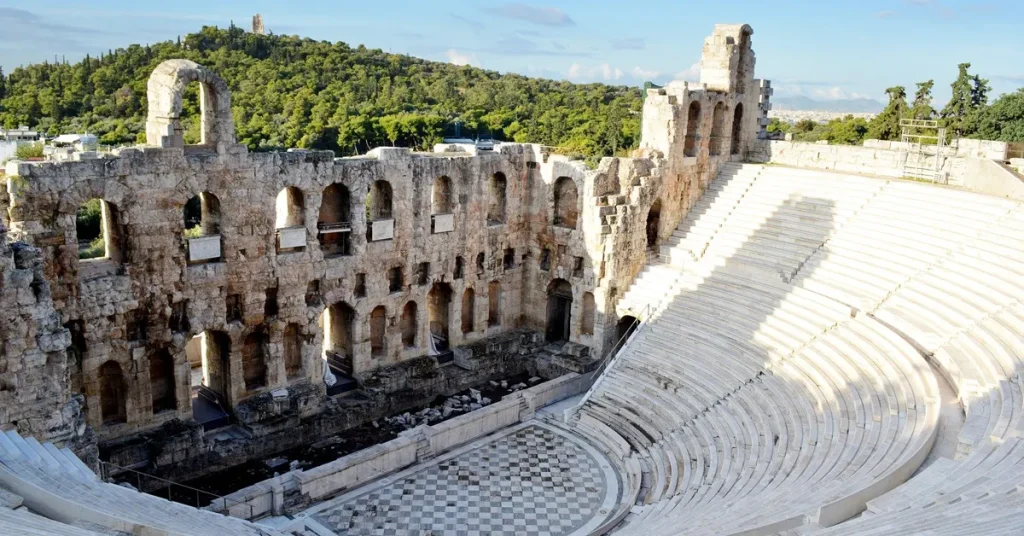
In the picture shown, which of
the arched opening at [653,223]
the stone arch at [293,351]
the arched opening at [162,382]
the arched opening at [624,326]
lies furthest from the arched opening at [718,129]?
the arched opening at [162,382]

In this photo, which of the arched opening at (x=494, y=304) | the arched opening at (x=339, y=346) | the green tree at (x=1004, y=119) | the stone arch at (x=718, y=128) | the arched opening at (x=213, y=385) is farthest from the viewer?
the green tree at (x=1004, y=119)

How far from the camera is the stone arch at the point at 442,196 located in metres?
26.6

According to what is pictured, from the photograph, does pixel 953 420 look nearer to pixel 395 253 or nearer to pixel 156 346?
pixel 395 253

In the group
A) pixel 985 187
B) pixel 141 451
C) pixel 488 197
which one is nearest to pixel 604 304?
pixel 488 197

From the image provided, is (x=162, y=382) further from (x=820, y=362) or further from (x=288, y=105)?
(x=288, y=105)

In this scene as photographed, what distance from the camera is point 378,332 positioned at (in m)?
26.5

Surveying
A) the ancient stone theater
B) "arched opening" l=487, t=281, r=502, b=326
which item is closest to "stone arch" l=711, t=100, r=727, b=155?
the ancient stone theater

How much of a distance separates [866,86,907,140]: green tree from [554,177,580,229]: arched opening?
23.7 meters

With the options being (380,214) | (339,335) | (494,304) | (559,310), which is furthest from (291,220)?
(559,310)

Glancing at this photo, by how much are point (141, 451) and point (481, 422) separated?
8639 mm

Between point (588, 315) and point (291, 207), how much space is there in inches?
430

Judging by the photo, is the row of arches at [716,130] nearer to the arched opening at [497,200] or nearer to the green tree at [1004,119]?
the arched opening at [497,200]

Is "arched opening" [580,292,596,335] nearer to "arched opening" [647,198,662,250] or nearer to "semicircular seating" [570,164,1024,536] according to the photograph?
"semicircular seating" [570,164,1024,536]

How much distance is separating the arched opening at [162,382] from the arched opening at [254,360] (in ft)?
6.42
